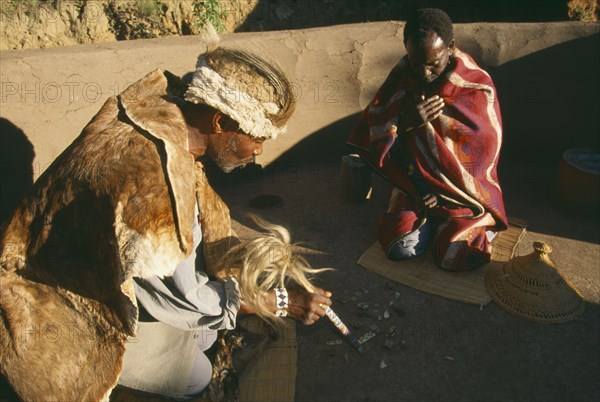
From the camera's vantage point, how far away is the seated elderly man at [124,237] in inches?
84.5

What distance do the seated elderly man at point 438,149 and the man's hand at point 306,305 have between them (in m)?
1.81

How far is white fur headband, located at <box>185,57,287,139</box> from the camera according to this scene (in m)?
2.30

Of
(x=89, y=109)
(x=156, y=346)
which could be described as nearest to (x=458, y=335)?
(x=156, y=346)

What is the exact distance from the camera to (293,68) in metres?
5.39

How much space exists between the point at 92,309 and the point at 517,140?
4951 millimetres

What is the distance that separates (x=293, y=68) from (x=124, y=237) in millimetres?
3745

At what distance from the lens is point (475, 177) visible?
4227 millimetres

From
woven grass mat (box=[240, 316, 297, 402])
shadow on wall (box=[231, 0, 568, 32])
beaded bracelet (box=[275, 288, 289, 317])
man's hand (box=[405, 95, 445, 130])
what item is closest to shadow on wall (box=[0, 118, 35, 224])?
woven grass mat (box=[240, 316, 297, 402])

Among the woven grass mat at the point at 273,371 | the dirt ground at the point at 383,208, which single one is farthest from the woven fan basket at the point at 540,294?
the woven grass mat at the point at 273,371

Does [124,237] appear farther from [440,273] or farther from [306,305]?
[440,273]

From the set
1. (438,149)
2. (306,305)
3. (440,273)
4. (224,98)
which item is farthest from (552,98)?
(224,98)

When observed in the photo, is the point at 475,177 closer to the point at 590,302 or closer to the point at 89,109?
the point at 590,302

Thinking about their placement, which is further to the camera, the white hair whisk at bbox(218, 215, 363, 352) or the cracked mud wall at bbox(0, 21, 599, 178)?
the cracked mud wall at bbox(0, 21, 599, 178)

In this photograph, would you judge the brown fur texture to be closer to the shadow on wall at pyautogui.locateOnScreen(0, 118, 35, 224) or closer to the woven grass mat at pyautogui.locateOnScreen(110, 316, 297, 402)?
the woven grass mat at pyautogui.locateOnScreen(110, 316, 297, 402)
